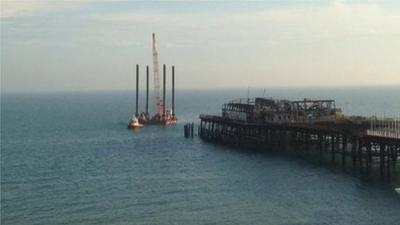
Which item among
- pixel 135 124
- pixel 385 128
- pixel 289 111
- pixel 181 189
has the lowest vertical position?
pixel 181 189

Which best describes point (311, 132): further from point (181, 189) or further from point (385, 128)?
point (181, 189)

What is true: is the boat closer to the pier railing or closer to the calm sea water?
the calm sea water

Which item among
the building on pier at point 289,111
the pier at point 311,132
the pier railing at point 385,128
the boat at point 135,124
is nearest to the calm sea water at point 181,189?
the pier at point 311,132

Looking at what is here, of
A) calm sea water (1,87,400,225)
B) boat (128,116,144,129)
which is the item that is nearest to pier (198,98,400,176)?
calm sea water (1,87,400,225)

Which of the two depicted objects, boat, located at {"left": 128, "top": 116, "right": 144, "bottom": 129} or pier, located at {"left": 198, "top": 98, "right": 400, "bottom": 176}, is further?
boat, located at {"left": 128, "top": 116, "right": 144, "bottom": 129}

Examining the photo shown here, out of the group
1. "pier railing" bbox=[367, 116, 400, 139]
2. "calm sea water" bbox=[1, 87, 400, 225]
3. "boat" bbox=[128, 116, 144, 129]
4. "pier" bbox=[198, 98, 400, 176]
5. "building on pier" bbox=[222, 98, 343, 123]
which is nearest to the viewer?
"calm sea water" bbox=[1, 87, 400, 225]

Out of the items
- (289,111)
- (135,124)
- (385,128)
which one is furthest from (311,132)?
(135,124)

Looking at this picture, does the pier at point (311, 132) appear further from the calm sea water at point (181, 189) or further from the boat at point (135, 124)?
the boat at point (135, 124)

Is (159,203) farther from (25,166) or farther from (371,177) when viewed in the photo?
(25,166)
